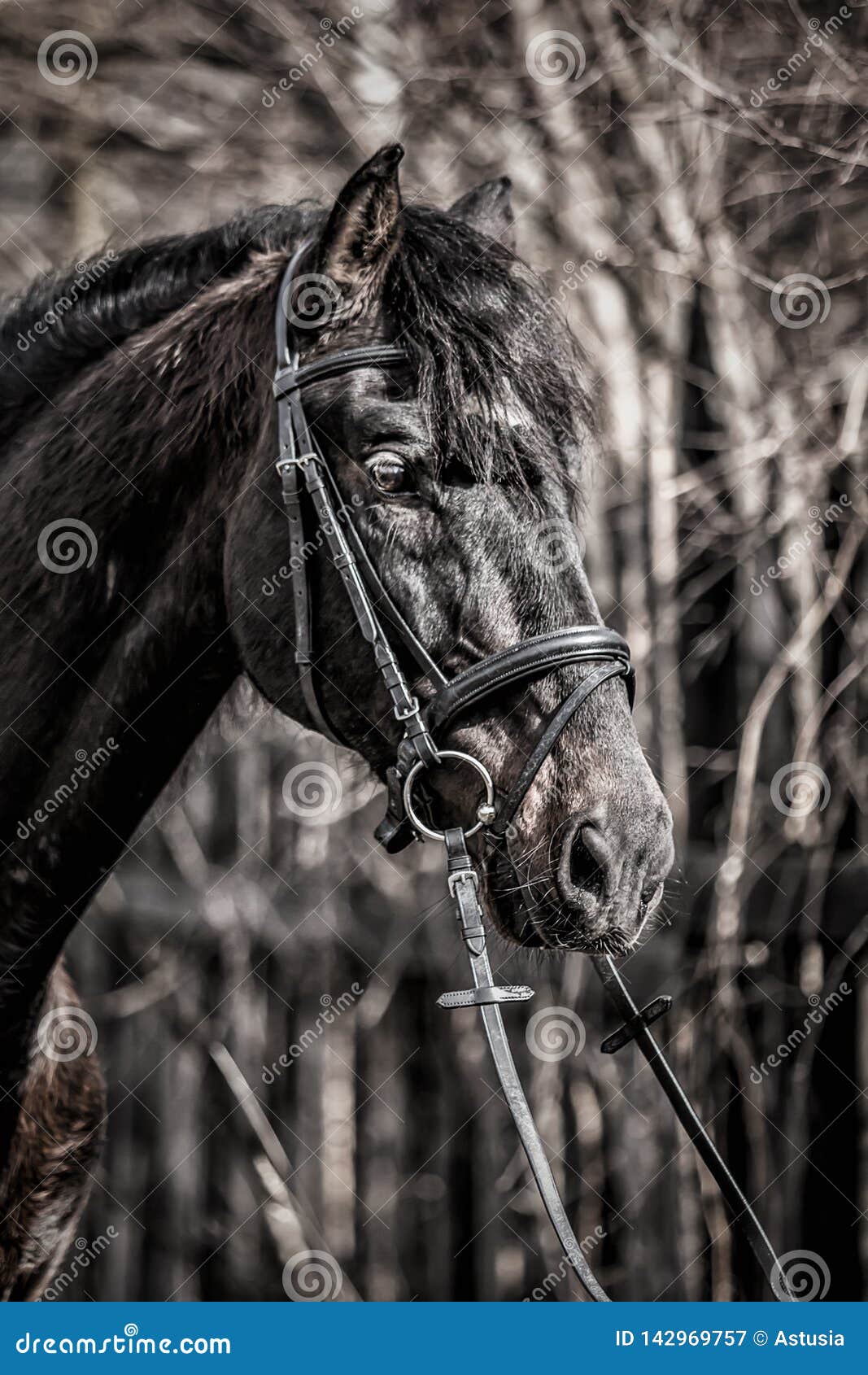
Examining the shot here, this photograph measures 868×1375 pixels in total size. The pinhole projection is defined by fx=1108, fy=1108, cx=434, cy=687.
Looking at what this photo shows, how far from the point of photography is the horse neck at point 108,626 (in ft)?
6.57

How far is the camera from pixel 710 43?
4273 millimetres

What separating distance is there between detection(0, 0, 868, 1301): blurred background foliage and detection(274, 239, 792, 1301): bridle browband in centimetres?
227

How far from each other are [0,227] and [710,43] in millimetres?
3584

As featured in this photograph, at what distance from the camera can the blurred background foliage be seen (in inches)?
159

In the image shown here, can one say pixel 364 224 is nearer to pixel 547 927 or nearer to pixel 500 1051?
pixel 547 927

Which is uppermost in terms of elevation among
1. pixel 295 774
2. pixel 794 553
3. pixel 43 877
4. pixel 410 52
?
pixel 410 52

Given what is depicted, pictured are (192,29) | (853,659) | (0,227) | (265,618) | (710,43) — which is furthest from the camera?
(0,227)

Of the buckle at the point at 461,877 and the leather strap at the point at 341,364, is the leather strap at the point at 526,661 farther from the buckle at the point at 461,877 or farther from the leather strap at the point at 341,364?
the leather strap at the point at 341,364

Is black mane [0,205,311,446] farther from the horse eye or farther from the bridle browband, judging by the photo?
the horse eye

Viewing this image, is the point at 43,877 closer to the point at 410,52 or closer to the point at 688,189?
the point at 688,189

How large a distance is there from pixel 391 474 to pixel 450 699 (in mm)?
388

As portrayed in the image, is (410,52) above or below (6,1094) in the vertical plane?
above
